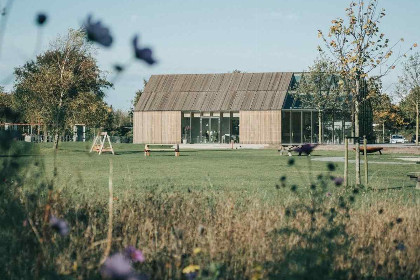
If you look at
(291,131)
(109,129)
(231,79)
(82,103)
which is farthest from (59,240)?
(109,129)

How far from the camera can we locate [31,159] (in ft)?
17.7

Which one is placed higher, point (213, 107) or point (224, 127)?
point (213, 107)

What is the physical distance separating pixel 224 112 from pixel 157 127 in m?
6.52

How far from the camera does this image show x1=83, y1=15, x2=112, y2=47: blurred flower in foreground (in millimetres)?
3096

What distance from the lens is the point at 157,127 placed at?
183 ft

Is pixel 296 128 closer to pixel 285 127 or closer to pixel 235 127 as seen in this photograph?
pixel 285 127

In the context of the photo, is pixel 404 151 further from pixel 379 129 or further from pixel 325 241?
pixel 379 129

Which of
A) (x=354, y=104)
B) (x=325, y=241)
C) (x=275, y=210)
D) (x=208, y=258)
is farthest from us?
(x=354, y=104)

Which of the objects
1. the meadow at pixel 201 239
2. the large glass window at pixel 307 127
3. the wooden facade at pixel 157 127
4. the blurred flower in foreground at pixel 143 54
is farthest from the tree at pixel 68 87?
the blurred flower in foreground at pixel 143 54

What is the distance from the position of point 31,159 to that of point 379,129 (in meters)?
71.3

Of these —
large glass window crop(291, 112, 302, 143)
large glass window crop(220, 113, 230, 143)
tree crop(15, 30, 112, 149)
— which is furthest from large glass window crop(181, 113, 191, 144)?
tree crop(15, 30, 112, 149)

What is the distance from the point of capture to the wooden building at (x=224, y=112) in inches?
2031

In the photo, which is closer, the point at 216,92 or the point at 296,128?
the point at 296,128

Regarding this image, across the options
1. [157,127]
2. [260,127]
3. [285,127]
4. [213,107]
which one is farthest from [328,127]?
[157,127]
